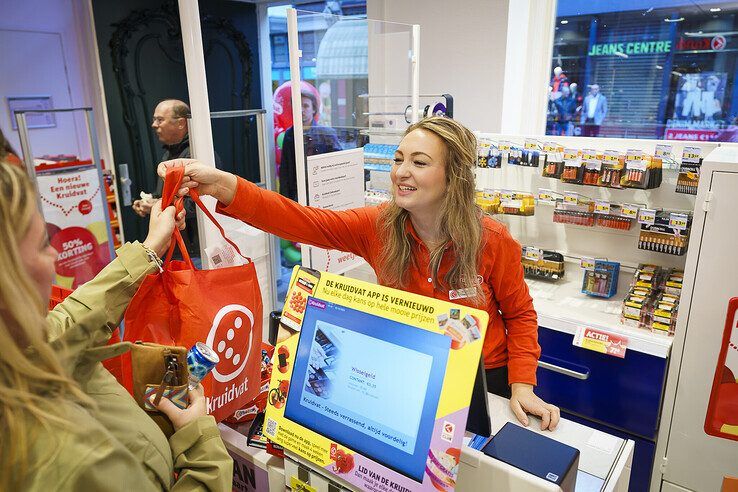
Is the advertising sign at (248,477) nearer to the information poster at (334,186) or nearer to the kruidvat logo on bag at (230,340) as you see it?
the kruidvat logo on bag at (230,340)

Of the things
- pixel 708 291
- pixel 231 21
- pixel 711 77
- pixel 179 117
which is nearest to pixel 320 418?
pixel 708 291

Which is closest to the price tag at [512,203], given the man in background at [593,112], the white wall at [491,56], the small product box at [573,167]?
the small product box at [573,167]

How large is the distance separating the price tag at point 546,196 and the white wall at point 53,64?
3.94 metres

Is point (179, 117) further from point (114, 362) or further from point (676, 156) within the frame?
point (676, 156)

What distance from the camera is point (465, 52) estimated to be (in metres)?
3.78

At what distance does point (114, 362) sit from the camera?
1241mm

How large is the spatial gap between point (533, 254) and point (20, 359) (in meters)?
2.59

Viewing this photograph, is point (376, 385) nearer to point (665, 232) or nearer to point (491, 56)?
point (665, 232)

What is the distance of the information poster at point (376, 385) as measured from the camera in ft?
→ 2.82

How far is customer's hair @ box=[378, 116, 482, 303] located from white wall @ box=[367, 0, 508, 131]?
2.27 metres

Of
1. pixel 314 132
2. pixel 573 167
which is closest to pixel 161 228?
pixel 314 132

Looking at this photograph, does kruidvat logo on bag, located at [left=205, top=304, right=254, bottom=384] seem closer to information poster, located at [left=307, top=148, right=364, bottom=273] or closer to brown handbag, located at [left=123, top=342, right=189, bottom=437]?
brown handbag, located at [left=123, top=342, right=189, bottom=437]

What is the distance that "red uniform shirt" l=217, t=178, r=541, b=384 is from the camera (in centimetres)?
161

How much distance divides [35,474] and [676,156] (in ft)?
8.64
